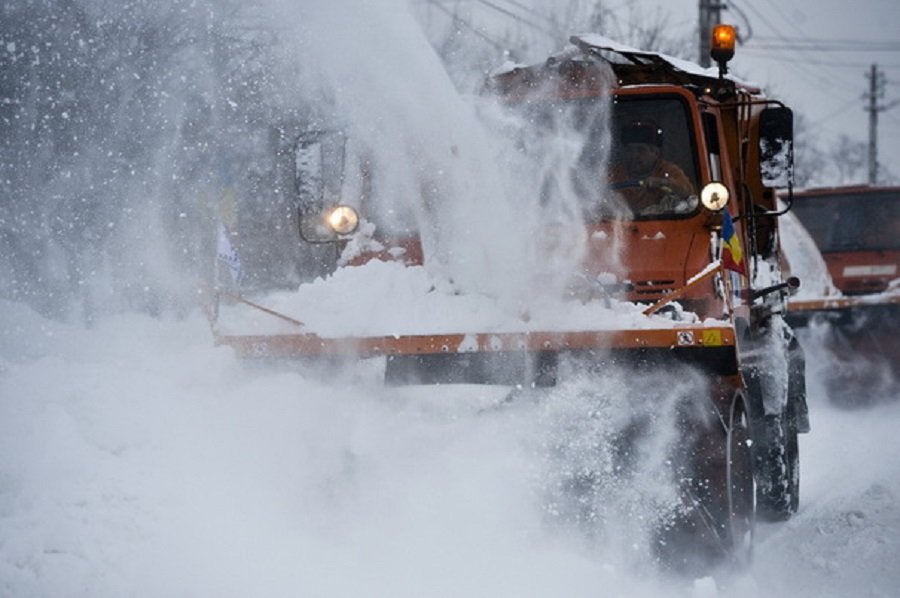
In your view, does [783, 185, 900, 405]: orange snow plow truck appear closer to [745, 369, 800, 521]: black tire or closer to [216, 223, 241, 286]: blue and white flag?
[745, 369, 800, 521]: black tire

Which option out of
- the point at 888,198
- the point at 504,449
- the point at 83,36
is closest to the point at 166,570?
the point at 504,449

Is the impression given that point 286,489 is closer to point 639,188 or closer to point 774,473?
point 639,188

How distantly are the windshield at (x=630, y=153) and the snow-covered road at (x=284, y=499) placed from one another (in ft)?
4.42

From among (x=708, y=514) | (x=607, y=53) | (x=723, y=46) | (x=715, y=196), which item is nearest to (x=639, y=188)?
(x=715, y=196)

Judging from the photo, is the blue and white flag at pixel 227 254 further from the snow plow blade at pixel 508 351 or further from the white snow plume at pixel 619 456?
the white snow plume at pixel 619 456

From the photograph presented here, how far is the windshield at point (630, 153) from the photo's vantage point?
6.18 m

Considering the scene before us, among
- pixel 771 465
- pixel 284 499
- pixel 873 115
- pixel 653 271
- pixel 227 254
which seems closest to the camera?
pixel 284 499

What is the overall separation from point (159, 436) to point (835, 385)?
Answer: 872cm

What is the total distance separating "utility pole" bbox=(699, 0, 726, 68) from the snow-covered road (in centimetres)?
1699

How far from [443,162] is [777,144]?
185 centimetres

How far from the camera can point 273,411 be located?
5.60 metres

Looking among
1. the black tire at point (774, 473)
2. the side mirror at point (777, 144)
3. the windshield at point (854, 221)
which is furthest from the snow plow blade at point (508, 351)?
the windshield at point (854, 221)

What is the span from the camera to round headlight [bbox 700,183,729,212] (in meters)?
5.94

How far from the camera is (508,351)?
5.43m
